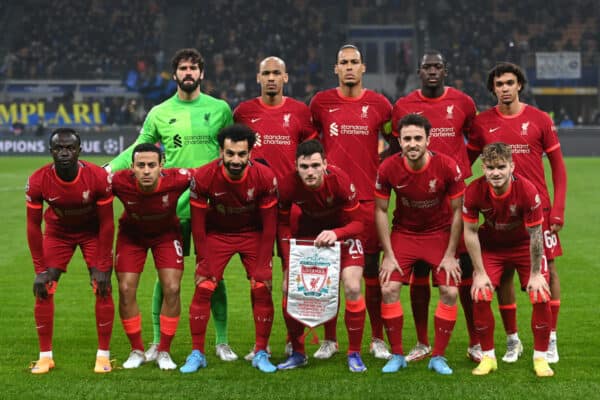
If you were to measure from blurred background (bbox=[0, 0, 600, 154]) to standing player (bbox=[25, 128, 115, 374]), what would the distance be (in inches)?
1144

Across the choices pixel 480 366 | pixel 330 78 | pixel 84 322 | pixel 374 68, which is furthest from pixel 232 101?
pixel 480 366

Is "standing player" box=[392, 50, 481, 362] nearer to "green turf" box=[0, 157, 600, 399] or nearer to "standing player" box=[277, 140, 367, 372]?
"green turf" box=[0, 157, 600, 399]

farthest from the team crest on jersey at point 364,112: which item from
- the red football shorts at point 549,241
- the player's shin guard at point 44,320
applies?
the player's shin guard at point 44,320

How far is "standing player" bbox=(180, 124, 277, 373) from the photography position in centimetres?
702

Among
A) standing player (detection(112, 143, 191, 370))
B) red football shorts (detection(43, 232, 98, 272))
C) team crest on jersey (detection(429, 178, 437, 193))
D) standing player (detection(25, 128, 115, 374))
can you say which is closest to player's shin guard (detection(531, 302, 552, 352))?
team crest on jersey (detection(429, 178, 437, 193))

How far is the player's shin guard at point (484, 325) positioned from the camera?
7.00 metres

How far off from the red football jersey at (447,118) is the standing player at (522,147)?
0.14m

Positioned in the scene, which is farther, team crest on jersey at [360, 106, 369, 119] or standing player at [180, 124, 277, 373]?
team crest on jersey at [360, 106, 369, 119]

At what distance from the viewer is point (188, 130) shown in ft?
25.6

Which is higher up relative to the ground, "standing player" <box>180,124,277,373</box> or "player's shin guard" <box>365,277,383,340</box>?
"standing player" <box>180,124,277,373</box>

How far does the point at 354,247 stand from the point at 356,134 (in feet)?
3.23

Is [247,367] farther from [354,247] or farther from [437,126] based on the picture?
[437,126]

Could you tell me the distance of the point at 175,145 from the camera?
7848 millimetres

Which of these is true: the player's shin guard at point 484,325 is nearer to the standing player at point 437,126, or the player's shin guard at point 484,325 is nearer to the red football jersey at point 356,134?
the standing player at point 437,126
